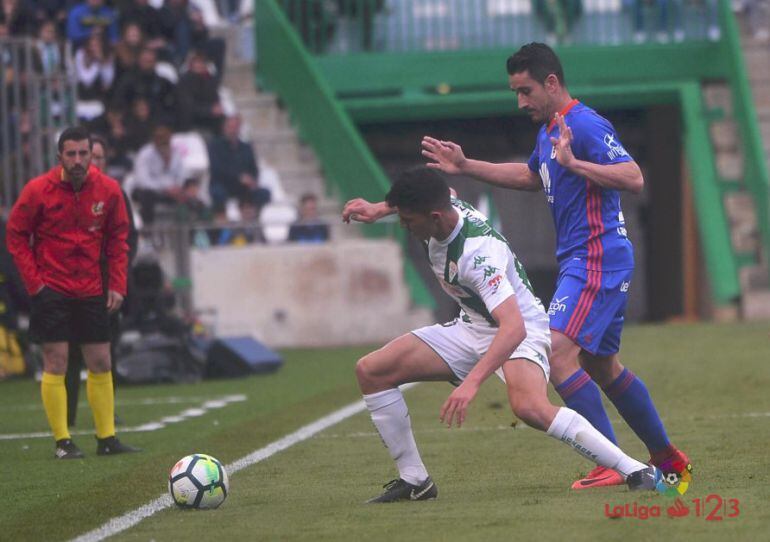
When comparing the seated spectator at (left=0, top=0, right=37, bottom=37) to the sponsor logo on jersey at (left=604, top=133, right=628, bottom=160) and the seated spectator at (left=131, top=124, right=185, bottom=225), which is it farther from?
the sponsor logo on jersey at (left=604, top=133, right=628, bottom=160)

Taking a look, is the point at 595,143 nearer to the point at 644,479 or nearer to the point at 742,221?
the point at 644,479

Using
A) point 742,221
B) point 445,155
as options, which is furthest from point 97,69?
point 445,155

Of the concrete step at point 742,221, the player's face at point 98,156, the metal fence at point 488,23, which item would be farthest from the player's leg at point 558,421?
the metal fence at point 488,23

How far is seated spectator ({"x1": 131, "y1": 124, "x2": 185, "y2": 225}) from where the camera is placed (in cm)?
1973

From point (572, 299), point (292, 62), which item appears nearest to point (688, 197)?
point (292, 62)

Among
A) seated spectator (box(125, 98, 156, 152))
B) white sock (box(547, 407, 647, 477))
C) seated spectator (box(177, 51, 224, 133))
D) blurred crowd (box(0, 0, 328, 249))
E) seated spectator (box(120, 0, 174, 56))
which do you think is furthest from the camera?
seated spectator (box(120, 0, 174, 56))

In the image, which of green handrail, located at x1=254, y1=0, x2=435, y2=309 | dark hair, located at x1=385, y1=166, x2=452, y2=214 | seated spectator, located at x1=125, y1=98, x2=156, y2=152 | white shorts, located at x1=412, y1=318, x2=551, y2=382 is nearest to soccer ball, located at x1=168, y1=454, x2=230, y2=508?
white shorts, located at x1=412, y1=318, x2=551, y2=382

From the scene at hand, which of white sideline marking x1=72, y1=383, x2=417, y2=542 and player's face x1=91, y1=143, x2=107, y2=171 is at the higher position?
player's face x1=91, y1=143, x2=107, y2=171

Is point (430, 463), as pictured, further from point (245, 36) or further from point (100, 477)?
point (245, 36)

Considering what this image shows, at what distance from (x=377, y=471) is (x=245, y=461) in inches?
37.1

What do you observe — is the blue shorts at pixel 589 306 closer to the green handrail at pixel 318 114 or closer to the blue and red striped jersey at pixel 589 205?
the blue and red striped jersey at pixel 589 205

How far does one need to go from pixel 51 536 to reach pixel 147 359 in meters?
9.05

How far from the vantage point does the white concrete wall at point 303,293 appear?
20469mm

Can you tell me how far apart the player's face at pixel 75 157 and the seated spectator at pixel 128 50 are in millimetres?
11603
